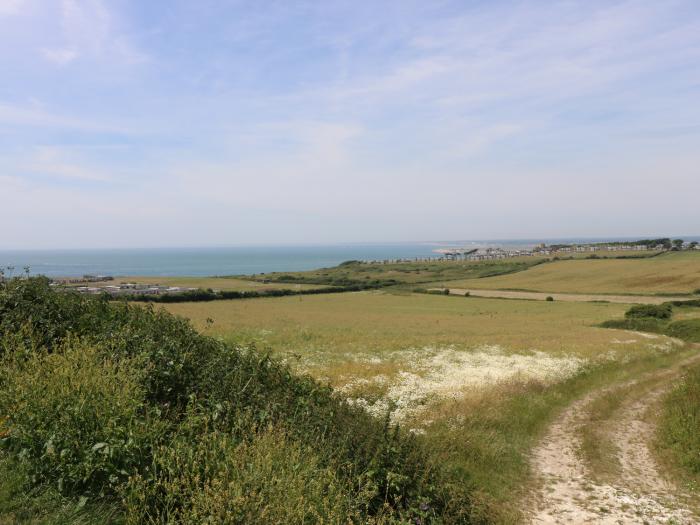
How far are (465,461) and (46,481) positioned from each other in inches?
363

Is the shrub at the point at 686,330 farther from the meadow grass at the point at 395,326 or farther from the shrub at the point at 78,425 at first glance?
the shrub at the point at 78,425

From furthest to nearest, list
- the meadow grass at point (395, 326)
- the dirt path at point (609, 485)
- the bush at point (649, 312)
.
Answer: the bush at point (649, 312)
the meadow grass at point (395, 326)
the dirt path at point (609, 485)

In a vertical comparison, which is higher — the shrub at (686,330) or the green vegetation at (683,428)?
the green vegetation at (683,428)

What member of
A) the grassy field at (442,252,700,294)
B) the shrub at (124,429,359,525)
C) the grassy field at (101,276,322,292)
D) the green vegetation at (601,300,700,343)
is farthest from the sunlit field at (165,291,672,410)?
the grassy field at (101,276,322,292)

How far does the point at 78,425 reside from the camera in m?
7.09

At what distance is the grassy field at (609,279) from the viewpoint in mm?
89375

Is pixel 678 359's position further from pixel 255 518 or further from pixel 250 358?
pixel 255 518

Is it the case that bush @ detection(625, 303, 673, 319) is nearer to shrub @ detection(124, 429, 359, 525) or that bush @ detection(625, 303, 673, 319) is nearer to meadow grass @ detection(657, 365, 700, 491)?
meadow grass @ detection(657, 365, 700, 491)

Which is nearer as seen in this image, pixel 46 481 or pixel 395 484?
pixel 46 481

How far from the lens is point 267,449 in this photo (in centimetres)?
690

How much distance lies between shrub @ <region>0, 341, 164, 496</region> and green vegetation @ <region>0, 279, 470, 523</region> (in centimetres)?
3

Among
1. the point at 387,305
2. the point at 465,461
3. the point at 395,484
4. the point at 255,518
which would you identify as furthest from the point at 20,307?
the point at 387,305

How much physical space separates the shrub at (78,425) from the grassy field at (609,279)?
9599cm

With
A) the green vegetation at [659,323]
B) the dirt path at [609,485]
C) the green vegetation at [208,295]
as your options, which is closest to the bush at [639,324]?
the green vegetation at [659,323]
